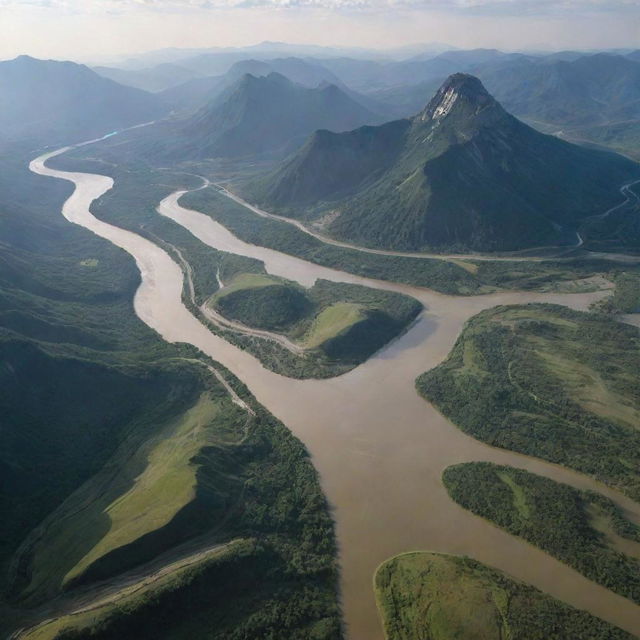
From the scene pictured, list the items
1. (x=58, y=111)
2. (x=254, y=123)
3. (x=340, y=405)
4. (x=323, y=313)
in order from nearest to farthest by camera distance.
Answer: (x=340, y=405) < (x=323, y=313) < (x=254, y=123) < (x=58, y=111)

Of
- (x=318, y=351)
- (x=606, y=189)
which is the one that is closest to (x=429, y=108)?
(x=606, y=189)

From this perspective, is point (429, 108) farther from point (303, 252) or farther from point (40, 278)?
point (40, 278)

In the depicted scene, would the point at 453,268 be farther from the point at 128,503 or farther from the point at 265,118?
→ the point at 265,118

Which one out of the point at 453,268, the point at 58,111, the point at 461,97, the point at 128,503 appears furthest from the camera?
the point at 58,111

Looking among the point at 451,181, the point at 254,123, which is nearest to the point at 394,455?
the point at 451,181

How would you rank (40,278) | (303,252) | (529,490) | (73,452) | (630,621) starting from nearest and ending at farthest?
(630,621) < (529,490) < (73,452) < (40,278) < (303,252)

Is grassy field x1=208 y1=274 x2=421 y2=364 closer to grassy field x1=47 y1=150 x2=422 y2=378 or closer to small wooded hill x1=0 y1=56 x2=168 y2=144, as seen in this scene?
grassy field x1=47 y1=150 x2=422 y2=378

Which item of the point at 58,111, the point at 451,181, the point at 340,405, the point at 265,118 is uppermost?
the point at 265,118
